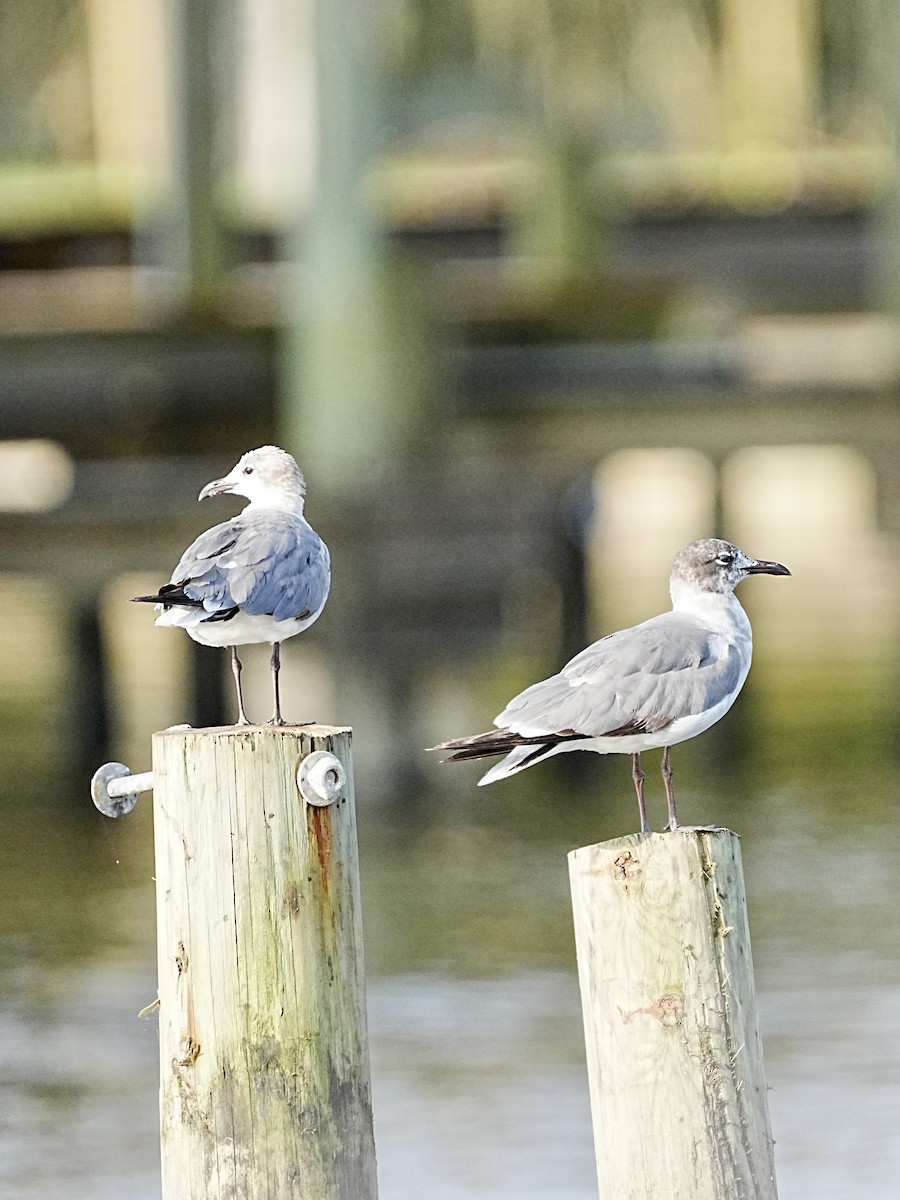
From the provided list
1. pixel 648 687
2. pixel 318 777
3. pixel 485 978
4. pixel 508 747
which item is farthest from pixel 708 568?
pixel 485 978

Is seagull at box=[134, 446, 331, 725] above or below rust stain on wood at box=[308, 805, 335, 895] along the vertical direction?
above

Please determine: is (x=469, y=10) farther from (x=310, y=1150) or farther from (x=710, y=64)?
(x=310, y=1150)

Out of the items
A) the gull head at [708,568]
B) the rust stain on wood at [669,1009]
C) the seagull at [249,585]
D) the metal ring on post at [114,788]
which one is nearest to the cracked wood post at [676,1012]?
the rust stain on wood at [669,1009]

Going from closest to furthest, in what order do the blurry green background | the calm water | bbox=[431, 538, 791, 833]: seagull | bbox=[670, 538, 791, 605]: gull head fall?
bbox=[431, 538, 791, 833]: seagull
bbox=[670, 538, 791, 605]: gull head
the calm water
the blurry green background

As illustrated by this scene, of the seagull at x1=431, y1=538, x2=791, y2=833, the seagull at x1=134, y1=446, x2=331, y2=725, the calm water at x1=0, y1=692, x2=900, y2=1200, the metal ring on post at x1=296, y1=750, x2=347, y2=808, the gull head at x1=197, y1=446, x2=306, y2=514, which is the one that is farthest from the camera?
the calm water at x1=0, y1=692, x2=900, y2=1200

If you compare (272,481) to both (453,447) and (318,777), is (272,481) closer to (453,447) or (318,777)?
(318,777)

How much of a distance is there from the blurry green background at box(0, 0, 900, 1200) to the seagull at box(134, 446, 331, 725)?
Result: 2078 mm

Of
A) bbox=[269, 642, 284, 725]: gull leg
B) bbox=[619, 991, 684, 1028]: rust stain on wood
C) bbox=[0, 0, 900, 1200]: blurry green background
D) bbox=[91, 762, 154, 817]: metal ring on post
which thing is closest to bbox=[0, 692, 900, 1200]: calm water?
bbox=[0, 0, 900, 1200]: blurry green background

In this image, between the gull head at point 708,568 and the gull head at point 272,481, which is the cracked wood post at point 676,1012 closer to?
the gull head at point 708,568

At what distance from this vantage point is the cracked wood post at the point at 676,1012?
4855 millimetres

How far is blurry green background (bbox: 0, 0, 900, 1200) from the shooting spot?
27.1ft

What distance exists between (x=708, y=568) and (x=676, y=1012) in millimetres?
996

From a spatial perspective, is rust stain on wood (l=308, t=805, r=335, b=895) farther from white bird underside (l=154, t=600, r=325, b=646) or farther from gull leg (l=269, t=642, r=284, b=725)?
white bird underside (l=154, t=600, r=325, b=646)

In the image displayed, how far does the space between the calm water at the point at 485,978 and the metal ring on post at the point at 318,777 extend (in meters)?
2.22
